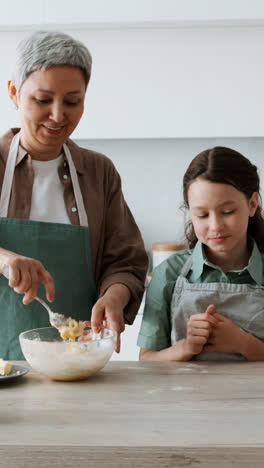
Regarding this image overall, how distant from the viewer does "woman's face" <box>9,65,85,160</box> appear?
1337mm

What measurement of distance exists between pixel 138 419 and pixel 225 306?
591mm

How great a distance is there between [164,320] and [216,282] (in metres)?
0.17

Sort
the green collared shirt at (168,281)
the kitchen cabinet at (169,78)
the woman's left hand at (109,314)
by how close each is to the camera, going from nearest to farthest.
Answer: the woman's left hand at (109,314) < the green collared shirt at (168,281) < the kitchen cabinet at (169,78)

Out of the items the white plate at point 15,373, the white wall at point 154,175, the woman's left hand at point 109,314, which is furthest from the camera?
the white wall at point 154,175

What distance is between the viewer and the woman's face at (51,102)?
1337mm

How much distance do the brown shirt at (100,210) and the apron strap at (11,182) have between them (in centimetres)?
1

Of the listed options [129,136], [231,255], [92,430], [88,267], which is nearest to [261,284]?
[231,255]

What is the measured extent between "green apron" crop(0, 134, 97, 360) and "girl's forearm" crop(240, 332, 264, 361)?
0.42 metres

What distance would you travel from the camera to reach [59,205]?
1516 mm

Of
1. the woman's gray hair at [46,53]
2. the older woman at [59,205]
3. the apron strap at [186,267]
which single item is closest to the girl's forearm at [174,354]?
the older woman at [59,205]

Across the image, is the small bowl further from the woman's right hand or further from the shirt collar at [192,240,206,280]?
the shirt collar at [192,240,206,280]

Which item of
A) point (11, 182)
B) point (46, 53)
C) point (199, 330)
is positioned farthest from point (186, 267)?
point (46, 53)

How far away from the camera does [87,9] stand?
8.10 feet

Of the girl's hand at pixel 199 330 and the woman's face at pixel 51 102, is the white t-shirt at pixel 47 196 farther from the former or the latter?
the girl's hand at pixel 199 330
